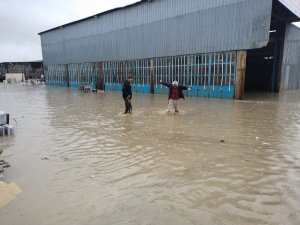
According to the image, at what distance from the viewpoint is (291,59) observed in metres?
25.6

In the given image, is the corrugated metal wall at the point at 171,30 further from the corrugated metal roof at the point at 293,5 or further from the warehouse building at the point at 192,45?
the corrugated metal roof at the point at 293,5

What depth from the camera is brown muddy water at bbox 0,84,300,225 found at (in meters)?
3.72

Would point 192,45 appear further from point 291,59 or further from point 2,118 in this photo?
point 2,118

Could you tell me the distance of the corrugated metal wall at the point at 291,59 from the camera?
949 inches

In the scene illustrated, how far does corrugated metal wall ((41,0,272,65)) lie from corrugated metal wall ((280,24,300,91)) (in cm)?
876

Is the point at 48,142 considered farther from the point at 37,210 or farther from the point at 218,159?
the point at 218,159

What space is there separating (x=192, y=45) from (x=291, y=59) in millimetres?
11686

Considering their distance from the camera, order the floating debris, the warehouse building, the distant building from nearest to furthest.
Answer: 1. the floating debris
2. the warehouse building
3. the distant building

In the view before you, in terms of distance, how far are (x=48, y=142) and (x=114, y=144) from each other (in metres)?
2.03

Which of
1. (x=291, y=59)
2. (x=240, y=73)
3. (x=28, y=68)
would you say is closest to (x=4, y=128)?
(x=240, y=73)

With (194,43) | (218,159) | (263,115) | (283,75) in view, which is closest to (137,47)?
(194,43)

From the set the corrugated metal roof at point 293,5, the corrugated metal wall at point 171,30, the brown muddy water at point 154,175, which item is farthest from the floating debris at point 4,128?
the corrugated metal roof at point 293,5

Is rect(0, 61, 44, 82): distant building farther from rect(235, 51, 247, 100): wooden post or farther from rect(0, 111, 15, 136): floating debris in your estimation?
rect(0, 111, 15, 136): floating debris

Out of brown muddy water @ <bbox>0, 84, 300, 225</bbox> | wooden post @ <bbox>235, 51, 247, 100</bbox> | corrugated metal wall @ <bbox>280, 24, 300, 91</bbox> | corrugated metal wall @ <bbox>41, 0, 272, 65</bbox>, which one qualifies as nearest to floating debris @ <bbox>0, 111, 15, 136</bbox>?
brown muddy water @ <bbox>0, 84, 300, 225</bbox>
